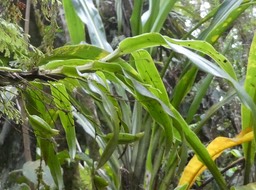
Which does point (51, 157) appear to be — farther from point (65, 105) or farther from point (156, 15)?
point (156, 15)

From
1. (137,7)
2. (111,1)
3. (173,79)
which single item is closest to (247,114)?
(137,7)

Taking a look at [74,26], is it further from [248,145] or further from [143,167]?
[248,145]

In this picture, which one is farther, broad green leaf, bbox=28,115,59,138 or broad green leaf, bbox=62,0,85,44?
broad green leaf, bbox=62,0,85,44

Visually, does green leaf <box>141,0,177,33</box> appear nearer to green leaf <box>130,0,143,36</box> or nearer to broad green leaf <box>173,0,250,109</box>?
green leaf <box>130,0,143,36</box>

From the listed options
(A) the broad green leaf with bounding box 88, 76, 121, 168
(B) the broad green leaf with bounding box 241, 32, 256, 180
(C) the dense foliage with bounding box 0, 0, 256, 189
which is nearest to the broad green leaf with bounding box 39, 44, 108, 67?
(C) the dense foliage with bounding box 0, 0, 256, 189

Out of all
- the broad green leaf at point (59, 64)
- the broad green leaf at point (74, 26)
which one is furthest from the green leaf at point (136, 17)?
the broad green leaf at point (59, 64)

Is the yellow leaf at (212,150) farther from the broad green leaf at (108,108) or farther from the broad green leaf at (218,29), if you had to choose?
the broad green leaf at (108,108)

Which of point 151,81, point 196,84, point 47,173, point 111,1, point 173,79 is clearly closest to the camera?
point 151,81

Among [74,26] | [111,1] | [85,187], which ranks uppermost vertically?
[111,1]
